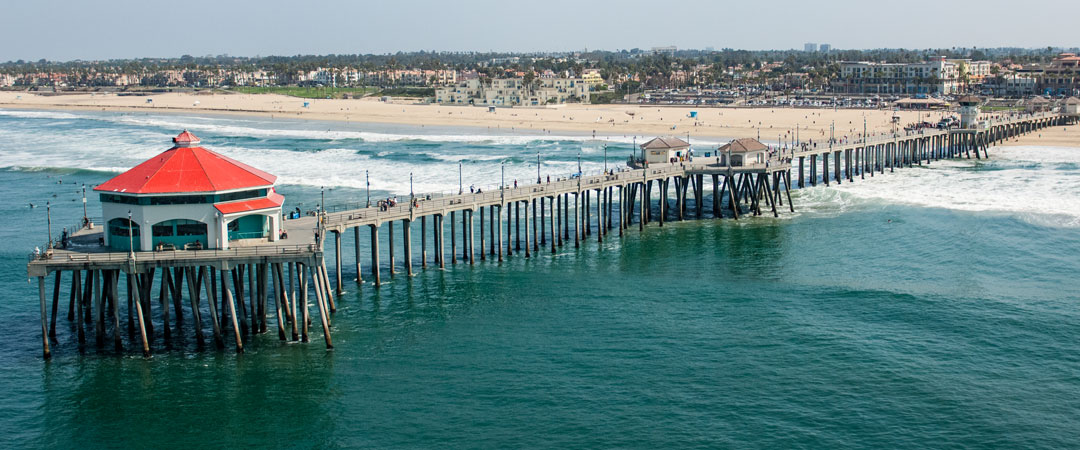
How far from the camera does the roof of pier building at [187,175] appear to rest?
42.3m

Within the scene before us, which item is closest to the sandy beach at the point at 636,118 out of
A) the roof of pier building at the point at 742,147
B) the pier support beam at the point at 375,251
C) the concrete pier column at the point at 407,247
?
the roof of pier building at the point at 742,147

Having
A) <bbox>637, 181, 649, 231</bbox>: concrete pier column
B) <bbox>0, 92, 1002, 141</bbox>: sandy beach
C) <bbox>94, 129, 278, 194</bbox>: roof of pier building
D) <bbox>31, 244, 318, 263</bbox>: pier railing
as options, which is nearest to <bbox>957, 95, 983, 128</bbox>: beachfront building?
<bbox>0, 92, 1002, 141</bbox>: sandy beach

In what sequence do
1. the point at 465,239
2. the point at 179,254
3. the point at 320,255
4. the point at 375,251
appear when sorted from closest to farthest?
the point at 179,254, the point at 320,255, the point at 375,251, the point at 465,239

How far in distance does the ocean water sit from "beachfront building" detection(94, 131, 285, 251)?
4318 mm

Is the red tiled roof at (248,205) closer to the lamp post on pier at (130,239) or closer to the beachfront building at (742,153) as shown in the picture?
the lamp post on pier at (130,239)

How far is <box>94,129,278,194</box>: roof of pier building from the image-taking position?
42.3 m

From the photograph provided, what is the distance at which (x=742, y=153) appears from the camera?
73062mm

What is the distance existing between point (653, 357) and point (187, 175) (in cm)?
1981

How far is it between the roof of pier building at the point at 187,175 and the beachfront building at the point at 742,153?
122 ft

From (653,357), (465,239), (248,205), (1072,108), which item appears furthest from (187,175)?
(1072,108)

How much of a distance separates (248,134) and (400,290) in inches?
3917

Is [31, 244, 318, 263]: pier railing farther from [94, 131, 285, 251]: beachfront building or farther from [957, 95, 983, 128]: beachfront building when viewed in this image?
[957, 95, 983, 128]: beachfront building

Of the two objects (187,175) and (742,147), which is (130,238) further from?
(742,147)

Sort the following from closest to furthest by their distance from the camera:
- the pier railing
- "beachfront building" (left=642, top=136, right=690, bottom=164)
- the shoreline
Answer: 1. the pier railing
2. "beachfront building" (left=642, top=136, right=690, bottom=164)
3. the shoreline
